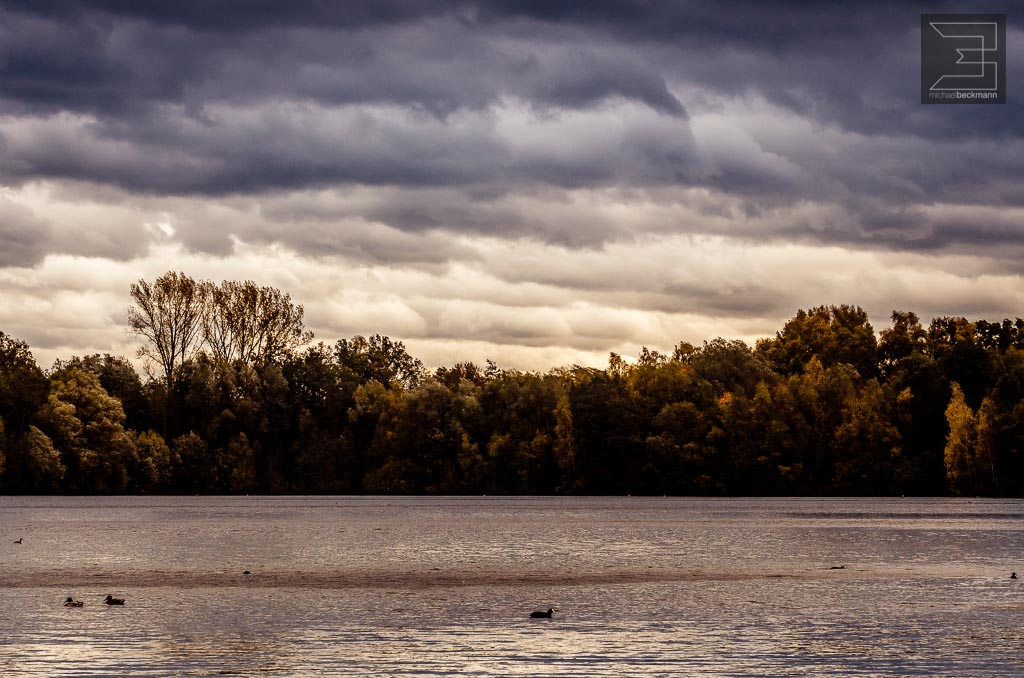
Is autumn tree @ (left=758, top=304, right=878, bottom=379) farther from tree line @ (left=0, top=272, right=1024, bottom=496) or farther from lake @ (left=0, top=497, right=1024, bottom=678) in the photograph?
lake @ (left=0, top=497, right=1024, bottom=678)

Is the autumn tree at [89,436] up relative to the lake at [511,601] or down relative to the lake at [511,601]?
up

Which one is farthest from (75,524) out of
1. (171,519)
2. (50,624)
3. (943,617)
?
(943,617)

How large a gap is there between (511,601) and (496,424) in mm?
124277

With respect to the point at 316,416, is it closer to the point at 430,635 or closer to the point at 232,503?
the point at 232,503

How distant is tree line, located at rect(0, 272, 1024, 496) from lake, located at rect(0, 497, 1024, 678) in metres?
61.5

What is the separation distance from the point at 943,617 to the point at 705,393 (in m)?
126

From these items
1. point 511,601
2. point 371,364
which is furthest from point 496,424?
point 511,601

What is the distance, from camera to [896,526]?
96250 mm

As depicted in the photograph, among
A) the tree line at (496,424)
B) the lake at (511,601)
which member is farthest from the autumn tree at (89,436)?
the lake at (511,601)

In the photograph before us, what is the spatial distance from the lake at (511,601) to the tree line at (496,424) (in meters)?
61.5

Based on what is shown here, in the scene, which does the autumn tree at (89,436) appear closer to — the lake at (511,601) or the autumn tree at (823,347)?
the lake at (511,601)

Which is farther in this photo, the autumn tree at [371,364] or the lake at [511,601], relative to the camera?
the autumn tree at [371,364]

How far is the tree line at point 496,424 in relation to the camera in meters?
152

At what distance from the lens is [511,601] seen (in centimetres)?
4462
